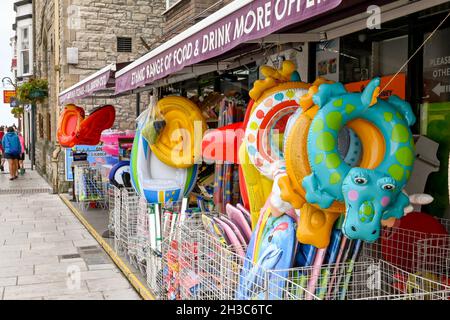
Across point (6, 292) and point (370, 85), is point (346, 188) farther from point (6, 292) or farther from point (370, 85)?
point (6, 292)

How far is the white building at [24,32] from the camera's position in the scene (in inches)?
1284

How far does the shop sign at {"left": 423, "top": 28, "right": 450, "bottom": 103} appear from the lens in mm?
3990

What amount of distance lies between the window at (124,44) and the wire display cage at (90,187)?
4.66 metres

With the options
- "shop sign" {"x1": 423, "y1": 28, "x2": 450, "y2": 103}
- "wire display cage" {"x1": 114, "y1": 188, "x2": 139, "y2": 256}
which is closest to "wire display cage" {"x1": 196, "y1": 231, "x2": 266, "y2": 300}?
"shop sign" {"x1": 423, "y1": 28, "x2": 450, "y2": 103}

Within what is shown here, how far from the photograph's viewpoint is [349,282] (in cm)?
312

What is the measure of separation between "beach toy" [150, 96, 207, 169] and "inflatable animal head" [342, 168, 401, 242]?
2.93 meters

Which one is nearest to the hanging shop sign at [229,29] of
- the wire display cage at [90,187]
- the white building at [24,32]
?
the wire display cage at [90,187]

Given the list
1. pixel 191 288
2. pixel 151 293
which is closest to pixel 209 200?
pixel 151 293

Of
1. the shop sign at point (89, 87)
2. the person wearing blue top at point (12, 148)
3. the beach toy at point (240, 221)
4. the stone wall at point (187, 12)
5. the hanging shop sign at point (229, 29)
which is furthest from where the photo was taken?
the person wearing blue top at point (12, 148)

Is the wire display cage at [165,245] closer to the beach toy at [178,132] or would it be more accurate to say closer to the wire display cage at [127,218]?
the beach toy at [178,132]

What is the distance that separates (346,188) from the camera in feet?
8.18

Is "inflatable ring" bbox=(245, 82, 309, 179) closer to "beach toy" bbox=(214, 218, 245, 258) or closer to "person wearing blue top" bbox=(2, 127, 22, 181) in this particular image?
"beach toy" bbox=(214, 218, 245, 258)

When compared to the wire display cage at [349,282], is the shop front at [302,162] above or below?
above

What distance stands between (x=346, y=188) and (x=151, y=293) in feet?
11.2
